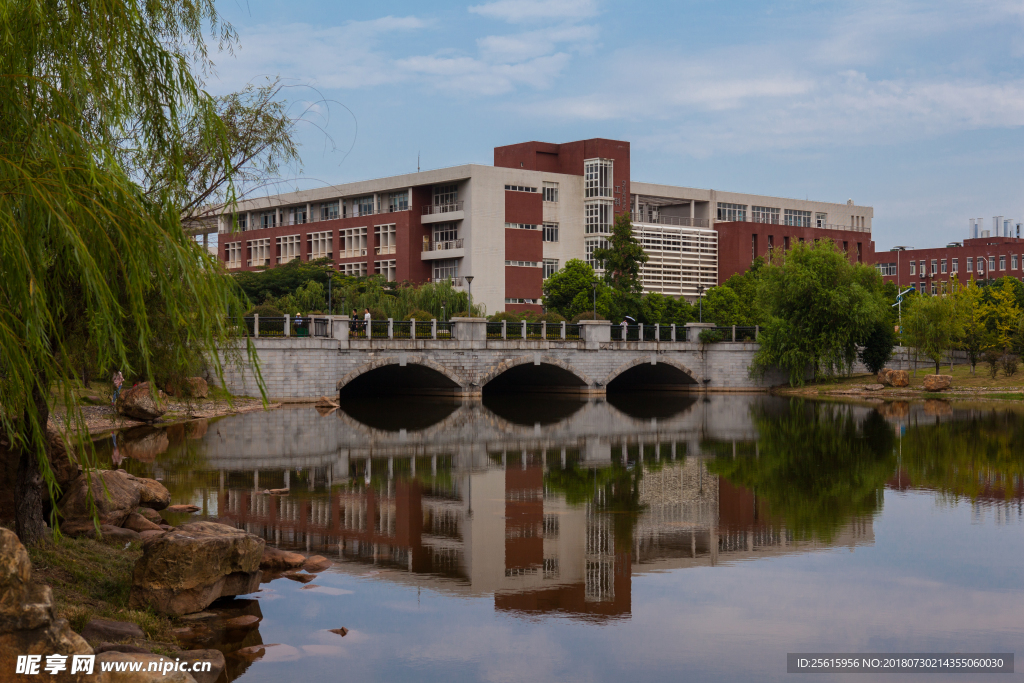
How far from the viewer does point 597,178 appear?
80.8m

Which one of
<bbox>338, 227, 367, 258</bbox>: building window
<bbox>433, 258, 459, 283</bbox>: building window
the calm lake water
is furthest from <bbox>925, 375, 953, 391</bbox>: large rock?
<bbox>338, 227, 367, 258</bbox>: building window

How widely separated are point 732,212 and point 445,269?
3272 centimetres

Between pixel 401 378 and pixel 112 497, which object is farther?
pixel 401 378

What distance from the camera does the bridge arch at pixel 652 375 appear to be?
51.8 m

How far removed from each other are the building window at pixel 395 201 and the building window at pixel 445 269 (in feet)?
17.3

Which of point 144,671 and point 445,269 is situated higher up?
point 445,269

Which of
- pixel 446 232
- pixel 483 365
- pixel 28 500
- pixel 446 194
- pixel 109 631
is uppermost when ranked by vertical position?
pixel 446 194

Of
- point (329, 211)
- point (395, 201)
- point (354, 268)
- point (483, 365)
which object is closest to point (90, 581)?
point (483, 365)

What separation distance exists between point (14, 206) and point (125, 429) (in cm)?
2333

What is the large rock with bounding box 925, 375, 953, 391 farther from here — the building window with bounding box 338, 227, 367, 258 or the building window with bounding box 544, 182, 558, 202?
the building window with bounding box 338, 227, 367, 258

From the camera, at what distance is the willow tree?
729 cm

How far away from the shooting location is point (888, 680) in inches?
368

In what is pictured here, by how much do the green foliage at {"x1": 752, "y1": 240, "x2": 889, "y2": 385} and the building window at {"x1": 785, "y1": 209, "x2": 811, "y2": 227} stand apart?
46219 mm

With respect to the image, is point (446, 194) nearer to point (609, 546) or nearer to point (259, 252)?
point (259, 252)
